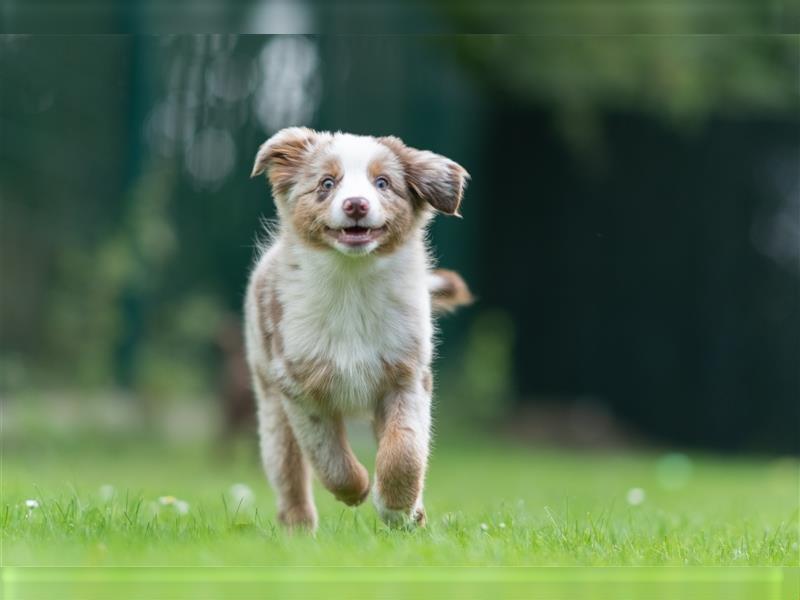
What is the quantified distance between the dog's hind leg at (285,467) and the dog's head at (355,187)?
886 millimetres

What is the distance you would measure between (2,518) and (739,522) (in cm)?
288

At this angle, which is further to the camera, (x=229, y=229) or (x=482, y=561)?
(x=229, y=229)

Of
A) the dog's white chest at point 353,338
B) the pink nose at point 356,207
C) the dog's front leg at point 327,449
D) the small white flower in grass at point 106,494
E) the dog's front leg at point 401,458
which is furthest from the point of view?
the small white flower in grass at point 106,494

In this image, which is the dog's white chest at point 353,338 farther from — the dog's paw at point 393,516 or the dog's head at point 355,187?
the dog's paw at point 393,516

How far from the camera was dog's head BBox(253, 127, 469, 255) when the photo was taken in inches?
163

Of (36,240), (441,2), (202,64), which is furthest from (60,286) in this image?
(441,2)

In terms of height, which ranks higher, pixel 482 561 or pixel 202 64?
pixel 202 64

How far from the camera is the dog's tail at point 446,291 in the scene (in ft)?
A: 16.3

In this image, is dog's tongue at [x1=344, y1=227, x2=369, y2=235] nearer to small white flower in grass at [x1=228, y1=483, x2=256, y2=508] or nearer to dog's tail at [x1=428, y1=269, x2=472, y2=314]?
dog's tail at [x1=428, y1=269, x2=472, y2=314]

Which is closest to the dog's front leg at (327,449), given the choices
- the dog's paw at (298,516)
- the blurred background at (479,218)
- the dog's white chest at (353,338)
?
the dog's white chest at (353,338)

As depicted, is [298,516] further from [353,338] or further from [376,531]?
[353,338]

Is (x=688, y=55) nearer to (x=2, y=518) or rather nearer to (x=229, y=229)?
(x=229, y=229)

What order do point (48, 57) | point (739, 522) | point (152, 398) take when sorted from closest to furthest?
1. point (739, 522)
2. point (48, 57)
3. point (152, 398)

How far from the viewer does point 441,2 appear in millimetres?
8930
